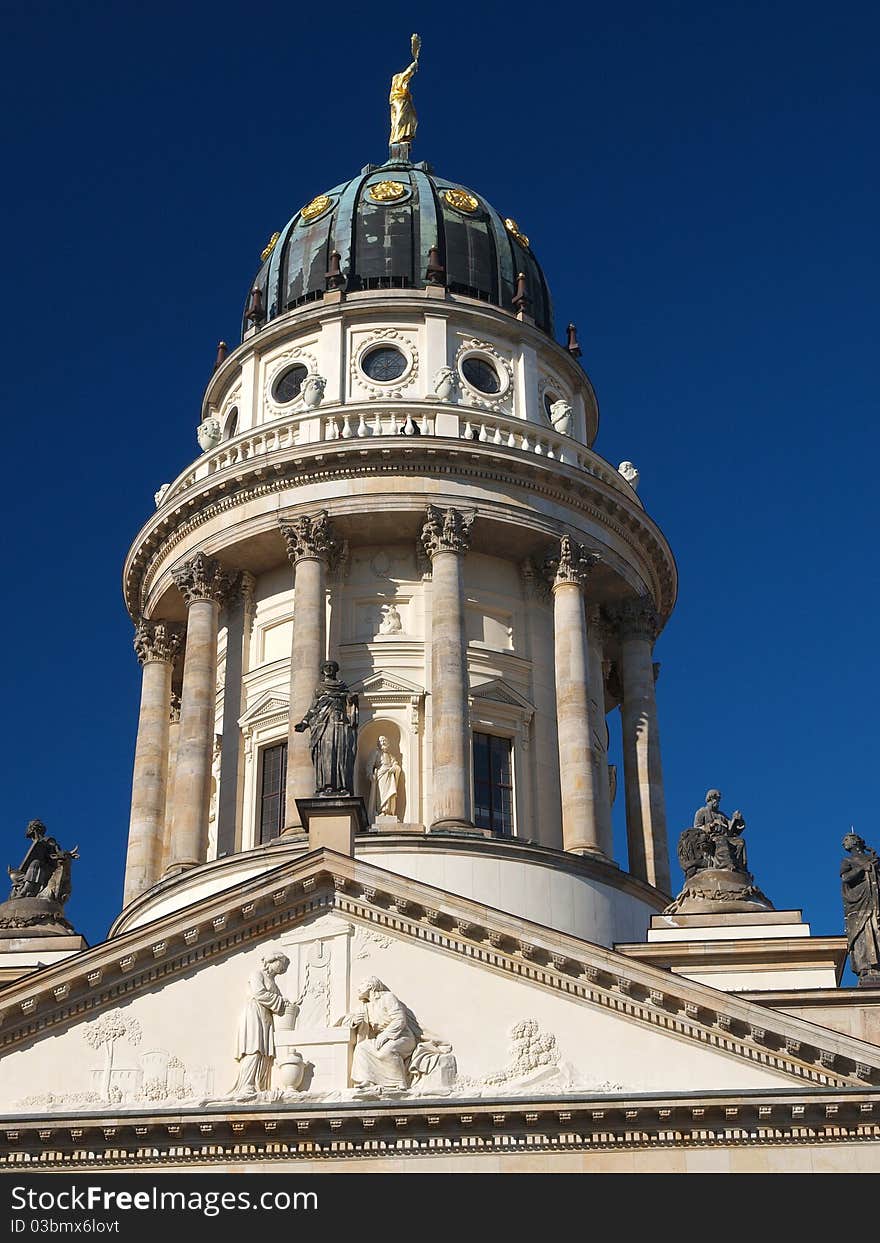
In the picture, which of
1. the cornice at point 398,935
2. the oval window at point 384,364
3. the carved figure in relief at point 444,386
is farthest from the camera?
the oval window at point 384,364

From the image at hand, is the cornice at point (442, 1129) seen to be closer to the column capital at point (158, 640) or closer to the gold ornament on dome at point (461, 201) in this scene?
the column capital at point (158, 640)

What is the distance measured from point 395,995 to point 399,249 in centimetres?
2501

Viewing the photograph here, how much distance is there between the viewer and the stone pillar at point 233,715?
41.3 m

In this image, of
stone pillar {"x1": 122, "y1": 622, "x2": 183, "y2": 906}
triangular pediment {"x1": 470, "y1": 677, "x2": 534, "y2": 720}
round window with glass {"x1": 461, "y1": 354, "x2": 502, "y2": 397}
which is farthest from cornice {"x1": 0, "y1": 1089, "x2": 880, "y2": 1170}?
round window with glass {"x1": 461, "y1": 354, "x2": 502, "y2": 397}

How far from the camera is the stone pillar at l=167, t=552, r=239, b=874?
1604 inches

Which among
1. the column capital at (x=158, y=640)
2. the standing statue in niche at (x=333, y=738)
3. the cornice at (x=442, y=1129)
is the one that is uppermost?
the column capital at (x=158, y=640)

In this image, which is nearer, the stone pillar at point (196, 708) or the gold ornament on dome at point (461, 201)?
the stone pillar at point (196, 708)

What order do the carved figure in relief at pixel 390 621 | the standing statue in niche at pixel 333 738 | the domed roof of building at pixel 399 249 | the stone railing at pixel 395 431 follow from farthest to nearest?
the domed roof of building at pixel 399 249
the stone railing at pixel 395 431
the carved figure in relief at pixel 390 621
the standing statue in niche at pixel 333 738

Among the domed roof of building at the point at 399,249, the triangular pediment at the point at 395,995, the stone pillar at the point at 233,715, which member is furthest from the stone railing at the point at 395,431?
the triangular pediment at the point at 395,995

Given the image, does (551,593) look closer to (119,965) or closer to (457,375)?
(457,375)

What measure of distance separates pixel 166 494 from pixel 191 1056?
2156cm

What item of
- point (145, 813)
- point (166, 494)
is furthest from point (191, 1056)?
point (166, 494)

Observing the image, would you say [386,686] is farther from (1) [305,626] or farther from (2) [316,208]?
(2) [316,208]

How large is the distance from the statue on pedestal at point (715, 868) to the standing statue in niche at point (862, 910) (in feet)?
8.90
